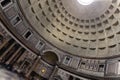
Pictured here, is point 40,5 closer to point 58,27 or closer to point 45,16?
point 45,16

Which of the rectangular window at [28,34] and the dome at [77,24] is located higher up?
the dome at [77,24]

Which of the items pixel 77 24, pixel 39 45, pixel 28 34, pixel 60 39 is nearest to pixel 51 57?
pixel 39 45

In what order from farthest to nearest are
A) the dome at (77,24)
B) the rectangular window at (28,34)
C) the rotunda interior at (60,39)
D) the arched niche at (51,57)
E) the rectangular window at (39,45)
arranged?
the arched niche at (51,57) < the rectangular window at (39,45) < the rectangular window at (28,34) < the dome at (77,24) < the rotunda interior at (60,39)

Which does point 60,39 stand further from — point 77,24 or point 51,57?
point 77,24

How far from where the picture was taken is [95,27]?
34062 mm

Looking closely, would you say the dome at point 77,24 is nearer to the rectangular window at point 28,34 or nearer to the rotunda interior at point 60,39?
the rotunda interior at point 60,39

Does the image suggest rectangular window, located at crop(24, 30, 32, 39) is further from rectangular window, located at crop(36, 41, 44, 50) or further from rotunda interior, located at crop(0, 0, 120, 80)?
rectangular window, located at crop(36, 41, 44, 50)

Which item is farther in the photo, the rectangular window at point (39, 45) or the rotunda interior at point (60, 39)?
the rectangular window at point (39, 45)

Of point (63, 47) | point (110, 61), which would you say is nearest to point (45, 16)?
point (63, 47)

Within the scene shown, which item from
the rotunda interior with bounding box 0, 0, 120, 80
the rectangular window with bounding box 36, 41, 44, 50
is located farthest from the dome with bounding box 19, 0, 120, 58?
the rectangular window with bounding box 36, 41, 44, 50

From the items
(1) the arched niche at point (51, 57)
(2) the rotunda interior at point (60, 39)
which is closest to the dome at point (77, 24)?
(2) the rotunda interior at point (60, 39)

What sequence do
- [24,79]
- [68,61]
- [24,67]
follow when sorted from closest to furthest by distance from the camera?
[24,79], [24,67], [68,61]

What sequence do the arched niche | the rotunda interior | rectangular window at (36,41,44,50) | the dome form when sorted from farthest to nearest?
the arched niche < rectangular window at (36,41,44,50) < the dome < the rotunda interior

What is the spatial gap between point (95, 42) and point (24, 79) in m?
15.3
